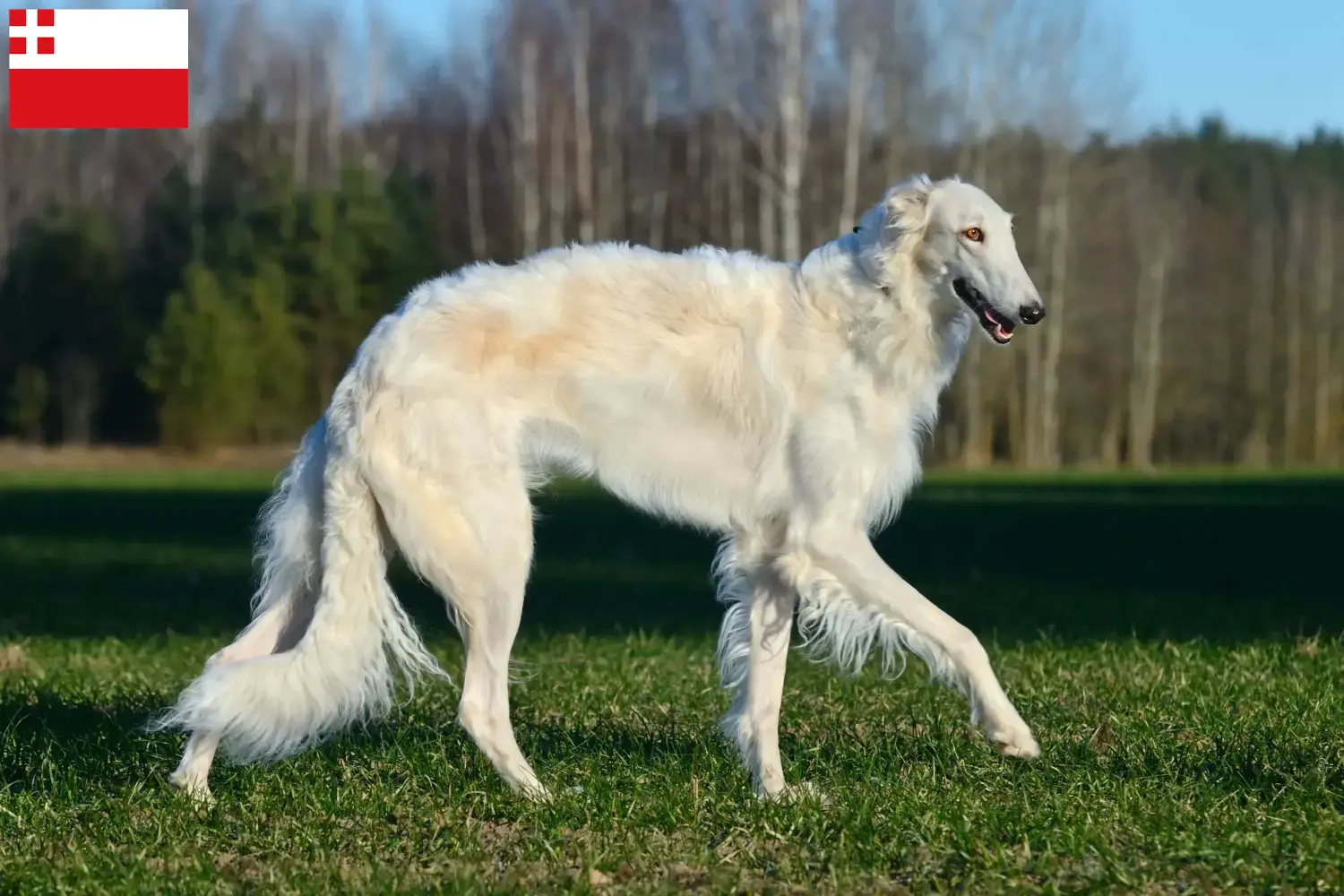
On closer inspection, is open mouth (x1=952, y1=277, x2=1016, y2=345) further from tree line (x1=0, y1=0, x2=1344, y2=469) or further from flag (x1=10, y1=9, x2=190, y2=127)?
tree line (x1=0, y1=0, x2=1344, y2=469)

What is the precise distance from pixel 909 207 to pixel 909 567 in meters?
10.0

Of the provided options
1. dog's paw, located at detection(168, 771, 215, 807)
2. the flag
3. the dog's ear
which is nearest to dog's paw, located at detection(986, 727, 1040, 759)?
the dog's ear

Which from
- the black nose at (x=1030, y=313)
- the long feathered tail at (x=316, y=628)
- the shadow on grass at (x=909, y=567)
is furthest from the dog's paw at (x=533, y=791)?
the shadow on grass at (x=909, y=567)

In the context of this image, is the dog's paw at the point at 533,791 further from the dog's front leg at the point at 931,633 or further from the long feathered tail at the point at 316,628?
the dog's front leg at the point at 931,633

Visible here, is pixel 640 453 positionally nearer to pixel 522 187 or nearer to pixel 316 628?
pixel 316 628

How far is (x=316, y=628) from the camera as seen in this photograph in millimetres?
4566

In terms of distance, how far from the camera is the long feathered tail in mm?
4422

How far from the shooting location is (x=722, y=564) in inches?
192

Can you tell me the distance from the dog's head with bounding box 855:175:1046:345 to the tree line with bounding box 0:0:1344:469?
2380cm

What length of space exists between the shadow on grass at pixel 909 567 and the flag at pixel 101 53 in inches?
220

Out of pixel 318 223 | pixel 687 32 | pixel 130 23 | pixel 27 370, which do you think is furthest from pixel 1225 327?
pixel 130 23

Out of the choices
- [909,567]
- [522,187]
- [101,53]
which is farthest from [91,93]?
[522,187]

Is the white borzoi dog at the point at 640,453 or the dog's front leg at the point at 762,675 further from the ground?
the white borzoi dog at the point at 640,453

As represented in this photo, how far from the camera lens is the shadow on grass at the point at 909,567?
1058cm
